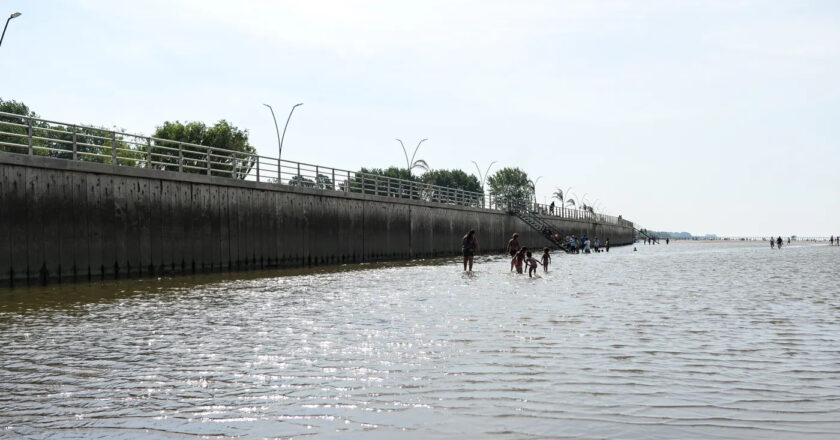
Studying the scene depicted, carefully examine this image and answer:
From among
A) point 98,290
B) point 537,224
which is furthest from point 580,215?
point 98,290

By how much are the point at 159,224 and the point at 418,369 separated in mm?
Result: 18037

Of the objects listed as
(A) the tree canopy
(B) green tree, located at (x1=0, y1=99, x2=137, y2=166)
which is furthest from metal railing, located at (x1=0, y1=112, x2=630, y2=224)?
(A) the tree canopy

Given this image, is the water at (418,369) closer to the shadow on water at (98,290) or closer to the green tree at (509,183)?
the shadow on water at (98,290)

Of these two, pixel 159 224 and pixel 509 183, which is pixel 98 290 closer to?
pixel 159 224

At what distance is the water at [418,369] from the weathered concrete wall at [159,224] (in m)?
4.45

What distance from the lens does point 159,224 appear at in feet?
78.4

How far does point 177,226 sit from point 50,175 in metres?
5.14

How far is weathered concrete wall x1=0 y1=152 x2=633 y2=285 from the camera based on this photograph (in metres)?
19.2

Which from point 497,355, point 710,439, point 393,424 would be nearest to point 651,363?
point 497,355

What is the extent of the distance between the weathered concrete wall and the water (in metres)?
4.45

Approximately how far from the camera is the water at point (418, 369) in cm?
562

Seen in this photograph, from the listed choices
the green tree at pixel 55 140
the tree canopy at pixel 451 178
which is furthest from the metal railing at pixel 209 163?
the tree canopy at pixel 451 178

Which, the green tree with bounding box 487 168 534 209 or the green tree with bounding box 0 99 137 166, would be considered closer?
the green tree with bounding box 0 99 137 166

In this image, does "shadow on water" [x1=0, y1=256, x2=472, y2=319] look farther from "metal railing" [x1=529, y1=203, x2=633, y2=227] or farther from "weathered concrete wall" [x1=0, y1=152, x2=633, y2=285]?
"metal railing" [x1=529, y1=203, x2=633, y2=227]
